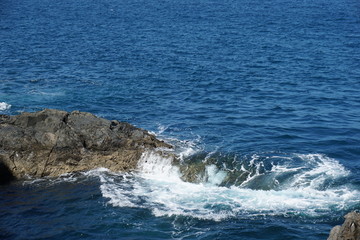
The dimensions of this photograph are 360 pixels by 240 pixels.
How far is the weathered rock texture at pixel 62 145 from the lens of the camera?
3600 centimetres

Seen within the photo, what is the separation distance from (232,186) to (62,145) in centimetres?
1208

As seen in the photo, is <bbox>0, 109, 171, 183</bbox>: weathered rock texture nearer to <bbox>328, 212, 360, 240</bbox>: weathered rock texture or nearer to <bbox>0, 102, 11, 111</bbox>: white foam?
<bbox>0, 102, 11, 111</bbox>: white foam

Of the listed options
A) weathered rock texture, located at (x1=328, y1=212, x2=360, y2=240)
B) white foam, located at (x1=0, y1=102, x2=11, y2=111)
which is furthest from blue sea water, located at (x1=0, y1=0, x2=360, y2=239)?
weathered rock texture, located at (x1=328, y1=212, x2=360, y2=240)

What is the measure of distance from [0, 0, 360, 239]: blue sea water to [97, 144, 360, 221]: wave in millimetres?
130

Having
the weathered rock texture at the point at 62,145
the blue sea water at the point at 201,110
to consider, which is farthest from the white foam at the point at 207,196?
the weathered rock texture at the point at 62,145

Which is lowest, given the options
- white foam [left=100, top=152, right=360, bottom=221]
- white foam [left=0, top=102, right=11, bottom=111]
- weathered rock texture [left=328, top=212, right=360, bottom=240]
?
white foam [left=100, top=152, right=360, bottom=221]

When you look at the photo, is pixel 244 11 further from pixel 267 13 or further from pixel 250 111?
pixel 250 111

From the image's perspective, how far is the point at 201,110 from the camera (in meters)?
50.7

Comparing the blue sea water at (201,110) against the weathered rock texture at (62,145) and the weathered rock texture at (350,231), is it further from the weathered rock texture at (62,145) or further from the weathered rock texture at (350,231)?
the weathered rock texture at (350,231)

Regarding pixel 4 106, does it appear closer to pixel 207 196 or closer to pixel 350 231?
pixel 207 196

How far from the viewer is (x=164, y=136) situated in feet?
142

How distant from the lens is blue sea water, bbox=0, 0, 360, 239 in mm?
30625

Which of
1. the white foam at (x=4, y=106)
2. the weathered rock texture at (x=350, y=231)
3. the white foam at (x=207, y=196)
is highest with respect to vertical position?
the weathered rock texture at (x=350, y=231)

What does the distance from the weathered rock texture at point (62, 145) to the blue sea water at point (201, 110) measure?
0.94 m
